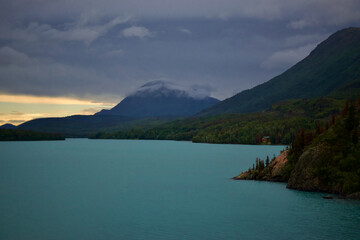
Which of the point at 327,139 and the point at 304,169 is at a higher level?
the point at 327,139

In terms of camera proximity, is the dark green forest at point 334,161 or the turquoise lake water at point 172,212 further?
the dark green forest at point 334,161

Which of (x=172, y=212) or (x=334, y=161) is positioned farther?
(x=334, y=161)

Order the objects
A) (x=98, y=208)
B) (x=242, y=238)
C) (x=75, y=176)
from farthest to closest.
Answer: (x=75, y=176), (x=98, y=208), (x=242, y=238)

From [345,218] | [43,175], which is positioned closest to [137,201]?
[345,218]

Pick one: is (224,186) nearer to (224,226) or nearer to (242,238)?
(224,226)

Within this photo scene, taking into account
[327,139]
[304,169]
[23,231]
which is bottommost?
[23,231]

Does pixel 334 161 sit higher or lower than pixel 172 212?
higher

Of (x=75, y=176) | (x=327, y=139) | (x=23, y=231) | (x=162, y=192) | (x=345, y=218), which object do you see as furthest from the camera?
(x=75, y=176)

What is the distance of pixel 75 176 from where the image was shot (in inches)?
3698

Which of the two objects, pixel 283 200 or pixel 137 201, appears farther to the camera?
pixel 137 201

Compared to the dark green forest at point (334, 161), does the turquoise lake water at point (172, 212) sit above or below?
below

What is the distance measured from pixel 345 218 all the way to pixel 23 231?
1414 inches

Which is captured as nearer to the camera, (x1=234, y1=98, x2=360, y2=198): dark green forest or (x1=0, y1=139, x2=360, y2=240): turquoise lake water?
(x1=0, y1=139, x2=360, y2=240): turquoise lake water

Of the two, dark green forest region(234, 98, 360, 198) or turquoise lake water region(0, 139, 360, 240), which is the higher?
dark green forest region(234, 98, 360, 198)
